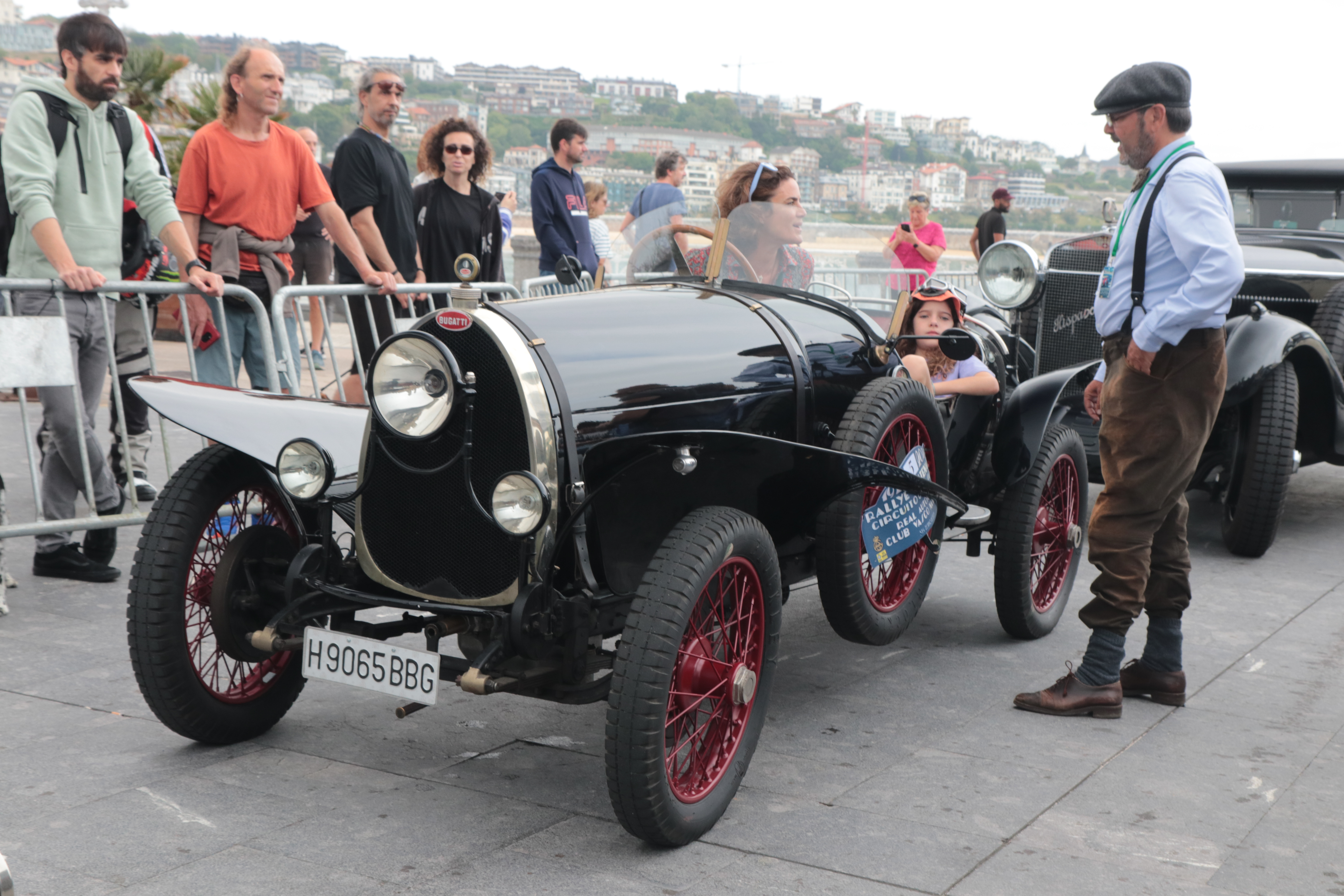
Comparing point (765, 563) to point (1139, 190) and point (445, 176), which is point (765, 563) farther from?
point (445, 176)

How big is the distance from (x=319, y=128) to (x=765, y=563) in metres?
39.7

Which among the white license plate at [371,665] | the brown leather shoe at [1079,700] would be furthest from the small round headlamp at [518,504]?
the brown leather shoe at [1079,700]

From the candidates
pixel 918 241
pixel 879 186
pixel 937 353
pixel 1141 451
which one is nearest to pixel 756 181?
pixel 937 353

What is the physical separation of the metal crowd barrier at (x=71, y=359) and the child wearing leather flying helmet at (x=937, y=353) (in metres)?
2.70

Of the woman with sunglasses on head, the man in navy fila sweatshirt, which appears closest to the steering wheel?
the woman with sunglasses on head

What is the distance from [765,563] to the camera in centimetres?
298

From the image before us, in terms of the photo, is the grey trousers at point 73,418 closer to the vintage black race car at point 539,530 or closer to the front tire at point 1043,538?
the vintage black race car at point 539,530

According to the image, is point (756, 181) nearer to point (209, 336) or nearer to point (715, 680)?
point (715, 680)

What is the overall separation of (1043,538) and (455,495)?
8.67 ft

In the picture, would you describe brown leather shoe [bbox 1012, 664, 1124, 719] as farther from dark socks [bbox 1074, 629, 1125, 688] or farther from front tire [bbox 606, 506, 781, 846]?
front tire [bbox 606, 506, 781, 846]

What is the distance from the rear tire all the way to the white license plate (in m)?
4.54

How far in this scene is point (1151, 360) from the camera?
357cm

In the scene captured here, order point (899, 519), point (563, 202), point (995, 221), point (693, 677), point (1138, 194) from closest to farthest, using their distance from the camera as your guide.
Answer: point (693, 677) → point (1138, 194) → point (899, 519) → point (563, 202) → point (995, 221)

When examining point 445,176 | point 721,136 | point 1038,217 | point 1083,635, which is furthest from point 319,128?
point 1083,635
